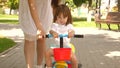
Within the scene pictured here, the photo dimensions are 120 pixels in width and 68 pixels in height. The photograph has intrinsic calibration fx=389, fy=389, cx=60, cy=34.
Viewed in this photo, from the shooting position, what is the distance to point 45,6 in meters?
5.78

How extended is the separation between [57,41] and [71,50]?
38 cm

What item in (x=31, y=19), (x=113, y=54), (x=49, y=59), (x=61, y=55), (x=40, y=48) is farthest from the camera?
(x=113, y=54)

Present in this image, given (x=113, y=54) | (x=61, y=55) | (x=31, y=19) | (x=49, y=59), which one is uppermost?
(x=31, y=19)

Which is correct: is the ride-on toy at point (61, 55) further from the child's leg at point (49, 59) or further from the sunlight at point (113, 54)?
the sunlight at point (113, 54)

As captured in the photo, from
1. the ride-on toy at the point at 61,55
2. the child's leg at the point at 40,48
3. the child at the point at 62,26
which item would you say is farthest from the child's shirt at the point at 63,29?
the child's leg at the point at 40,48

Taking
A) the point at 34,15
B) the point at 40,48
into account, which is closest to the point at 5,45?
the point at 40,48

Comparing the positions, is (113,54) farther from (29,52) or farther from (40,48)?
(29,52)

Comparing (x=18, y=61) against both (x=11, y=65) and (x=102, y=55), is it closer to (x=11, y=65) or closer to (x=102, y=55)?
(x=11, y=65)

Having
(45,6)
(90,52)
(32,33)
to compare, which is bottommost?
(90,52)

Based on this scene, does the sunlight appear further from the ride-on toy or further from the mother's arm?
the ride-on toy

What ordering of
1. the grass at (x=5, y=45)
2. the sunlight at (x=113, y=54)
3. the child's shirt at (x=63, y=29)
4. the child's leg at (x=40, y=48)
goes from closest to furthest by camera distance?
1. the child's shirt at (x=63, y=29)
2. the child's leg at (x=40, y=48)
3. the sunlight at (x=113, y=54)
4. the grass at (x=5, y=45)

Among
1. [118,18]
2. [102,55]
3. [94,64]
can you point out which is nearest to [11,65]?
[94,64]

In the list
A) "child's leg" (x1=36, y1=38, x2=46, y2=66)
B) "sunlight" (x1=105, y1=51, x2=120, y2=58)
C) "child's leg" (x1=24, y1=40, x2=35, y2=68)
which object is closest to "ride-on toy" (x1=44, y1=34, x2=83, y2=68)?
"child's leg" (x1=24, y1=40, x2=35, y2=68)

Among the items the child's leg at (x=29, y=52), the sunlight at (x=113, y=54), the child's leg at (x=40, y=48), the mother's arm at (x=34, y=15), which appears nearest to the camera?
the mother's arm at (x=34, y=15)
